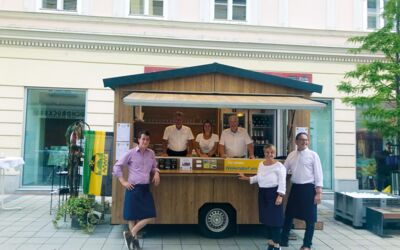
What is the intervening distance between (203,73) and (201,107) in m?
0.92

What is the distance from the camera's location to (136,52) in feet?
→ 39.6

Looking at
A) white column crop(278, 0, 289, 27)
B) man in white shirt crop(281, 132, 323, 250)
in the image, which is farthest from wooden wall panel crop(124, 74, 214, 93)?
white column crop(278, 0, 289, 27)

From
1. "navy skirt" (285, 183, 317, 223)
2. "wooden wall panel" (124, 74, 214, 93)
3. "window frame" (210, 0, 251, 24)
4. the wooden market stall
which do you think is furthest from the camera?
"window frame" (210, 0, 251, 24)

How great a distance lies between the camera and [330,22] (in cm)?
1296

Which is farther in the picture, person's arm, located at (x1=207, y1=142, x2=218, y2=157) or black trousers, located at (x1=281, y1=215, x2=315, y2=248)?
person's arm, located at (x1=207, y1=142, x2=218, y2=157)

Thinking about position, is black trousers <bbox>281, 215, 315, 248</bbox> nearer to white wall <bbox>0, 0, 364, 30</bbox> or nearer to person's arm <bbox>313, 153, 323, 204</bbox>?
person's arm <bbox>313, 153, 323, 204</bbox>

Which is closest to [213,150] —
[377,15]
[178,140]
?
[178,140]

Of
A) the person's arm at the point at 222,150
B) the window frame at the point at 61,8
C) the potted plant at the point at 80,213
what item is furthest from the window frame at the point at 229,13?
the potted plant at the point at 80,213

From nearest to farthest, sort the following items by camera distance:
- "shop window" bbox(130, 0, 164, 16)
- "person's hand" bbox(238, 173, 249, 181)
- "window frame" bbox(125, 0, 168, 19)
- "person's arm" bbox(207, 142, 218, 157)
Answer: "person's hand" bbox(238, 173, 249, 181)
"person's arm" bbox(207, 142, 218, 157)
"window frame" bbox(125, 0, 168, 19)
"shop window" bbox(130, 0, 164, 16)

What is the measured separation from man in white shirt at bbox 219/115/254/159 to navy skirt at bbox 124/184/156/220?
205 centimetres

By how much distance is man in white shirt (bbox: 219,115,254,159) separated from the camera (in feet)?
25.7

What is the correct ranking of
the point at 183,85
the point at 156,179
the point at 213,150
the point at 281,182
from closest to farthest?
the point at 281,182 < the point at 156,179 < the point at 183,85 < the point at 213,150

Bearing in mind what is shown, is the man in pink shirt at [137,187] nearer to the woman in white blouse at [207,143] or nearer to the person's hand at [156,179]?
the person's hand at [156,179]

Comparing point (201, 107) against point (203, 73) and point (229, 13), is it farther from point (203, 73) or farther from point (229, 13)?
point (229, 13)
